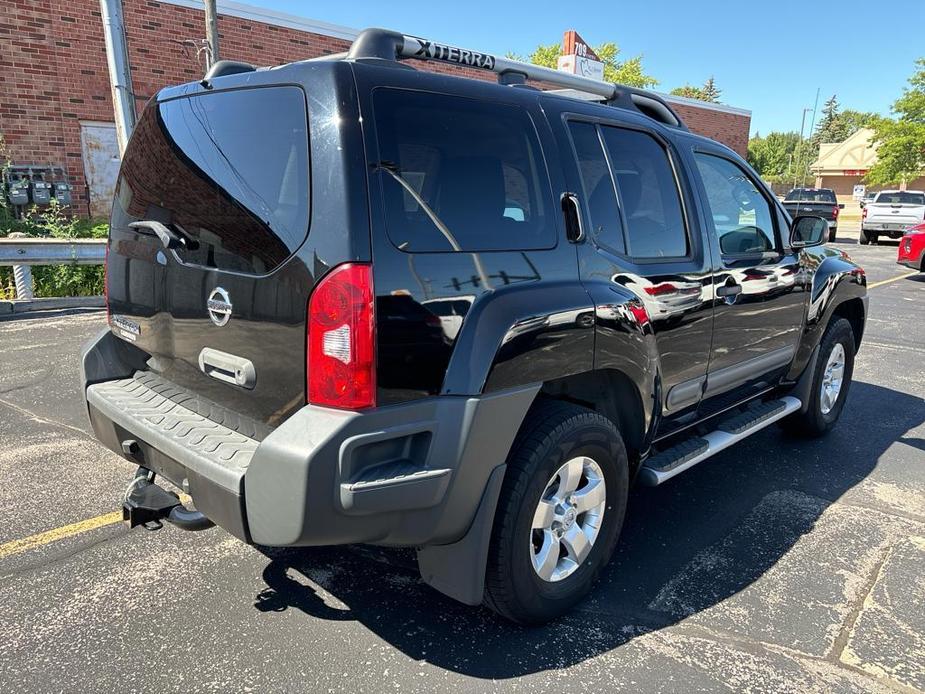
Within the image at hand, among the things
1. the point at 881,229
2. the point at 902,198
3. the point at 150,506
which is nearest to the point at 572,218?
the point at 150,506

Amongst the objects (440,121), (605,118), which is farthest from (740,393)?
(440,121)

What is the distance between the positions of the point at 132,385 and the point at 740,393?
3170 millimetres

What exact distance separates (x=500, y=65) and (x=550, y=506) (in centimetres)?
191

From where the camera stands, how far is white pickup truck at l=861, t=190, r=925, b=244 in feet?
72.2

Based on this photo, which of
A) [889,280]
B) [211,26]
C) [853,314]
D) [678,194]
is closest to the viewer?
[678,194]

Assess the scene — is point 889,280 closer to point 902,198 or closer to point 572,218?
point 902,198

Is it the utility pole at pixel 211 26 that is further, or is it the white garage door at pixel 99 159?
the white garage door at pixel 99 159

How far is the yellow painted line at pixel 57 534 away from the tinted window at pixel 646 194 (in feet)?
9.25

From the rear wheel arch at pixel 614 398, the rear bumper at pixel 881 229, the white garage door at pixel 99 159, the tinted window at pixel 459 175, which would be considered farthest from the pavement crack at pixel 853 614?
the rear bumper at pixel 881 229

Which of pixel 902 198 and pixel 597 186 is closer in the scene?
pixel 597 186

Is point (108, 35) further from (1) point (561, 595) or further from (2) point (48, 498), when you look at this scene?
(1) point (561, 595)

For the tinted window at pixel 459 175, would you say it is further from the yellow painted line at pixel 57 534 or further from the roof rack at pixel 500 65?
the yellow painted line at pixel 57 534

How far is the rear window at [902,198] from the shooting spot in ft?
73.7

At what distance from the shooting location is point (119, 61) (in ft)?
27.5
